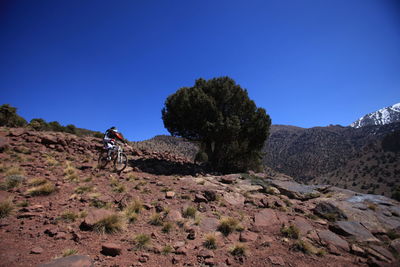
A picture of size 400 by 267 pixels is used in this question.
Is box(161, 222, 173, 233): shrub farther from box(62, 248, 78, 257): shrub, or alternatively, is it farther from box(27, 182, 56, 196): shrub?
box(27, 182, 56, 196): shrub

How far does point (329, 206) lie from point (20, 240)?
10622 millimetres

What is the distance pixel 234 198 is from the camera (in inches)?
343

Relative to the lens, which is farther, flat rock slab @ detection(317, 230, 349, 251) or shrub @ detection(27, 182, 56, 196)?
shrub @ detection(27, 182, 56, 196)

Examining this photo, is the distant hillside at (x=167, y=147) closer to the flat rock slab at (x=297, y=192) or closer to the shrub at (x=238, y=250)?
the flat rock slab at (x=297, y=192)

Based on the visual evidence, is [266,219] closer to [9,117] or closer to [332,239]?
[332,239]

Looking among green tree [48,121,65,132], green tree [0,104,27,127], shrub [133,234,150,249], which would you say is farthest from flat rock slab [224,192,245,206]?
green tree [48,121,65,132]

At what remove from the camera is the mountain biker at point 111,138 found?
10141 millimetres

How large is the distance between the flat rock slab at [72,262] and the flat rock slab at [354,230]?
774 cm

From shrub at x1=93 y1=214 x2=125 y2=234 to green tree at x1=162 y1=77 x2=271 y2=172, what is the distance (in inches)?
494

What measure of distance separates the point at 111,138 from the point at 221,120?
372 inches

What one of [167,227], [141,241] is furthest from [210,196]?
[141,241]

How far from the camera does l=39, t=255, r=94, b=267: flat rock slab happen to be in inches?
129

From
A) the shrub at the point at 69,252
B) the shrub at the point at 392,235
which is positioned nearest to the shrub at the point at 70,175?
the shrub at the point at 69,252

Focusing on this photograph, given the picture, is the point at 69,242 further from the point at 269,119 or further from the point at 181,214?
the point at 269,119
